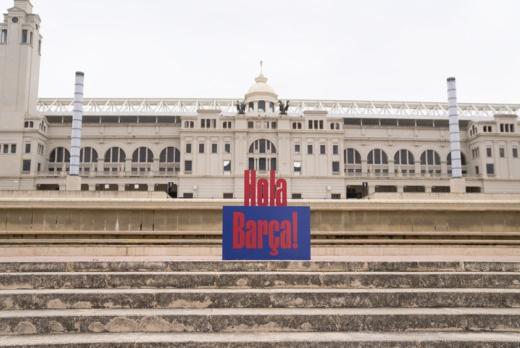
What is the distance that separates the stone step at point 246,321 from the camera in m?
7.73

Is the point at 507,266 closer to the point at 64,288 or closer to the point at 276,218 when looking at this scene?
the point at 276,218

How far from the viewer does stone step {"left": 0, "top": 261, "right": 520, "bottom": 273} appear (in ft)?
32.7

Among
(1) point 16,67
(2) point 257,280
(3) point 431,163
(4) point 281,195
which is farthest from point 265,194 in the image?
(1) point 16,67

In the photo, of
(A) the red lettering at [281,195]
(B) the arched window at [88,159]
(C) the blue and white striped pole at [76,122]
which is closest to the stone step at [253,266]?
(A) the red lettering at [281,195]

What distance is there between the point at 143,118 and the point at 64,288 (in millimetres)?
69435

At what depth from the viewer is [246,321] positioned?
788cm

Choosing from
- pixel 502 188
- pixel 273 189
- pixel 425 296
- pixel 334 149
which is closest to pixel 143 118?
pixel 334 149

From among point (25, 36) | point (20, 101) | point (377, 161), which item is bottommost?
point (377, 161)

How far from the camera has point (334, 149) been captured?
69.4 m

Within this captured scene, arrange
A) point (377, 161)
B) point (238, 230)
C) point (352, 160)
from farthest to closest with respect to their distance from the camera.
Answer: point (377, 161) → point (352, 160) → point (238, 230)

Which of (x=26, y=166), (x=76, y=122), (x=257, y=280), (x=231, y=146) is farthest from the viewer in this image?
(x=231, y=146)

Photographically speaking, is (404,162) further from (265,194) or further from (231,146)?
(265,194)

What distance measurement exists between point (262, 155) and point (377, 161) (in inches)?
797

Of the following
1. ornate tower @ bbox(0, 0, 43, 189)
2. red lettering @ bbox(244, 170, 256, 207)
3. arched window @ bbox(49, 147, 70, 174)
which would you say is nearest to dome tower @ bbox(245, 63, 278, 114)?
arched window @ bbox(49, 147, 70, 174)
